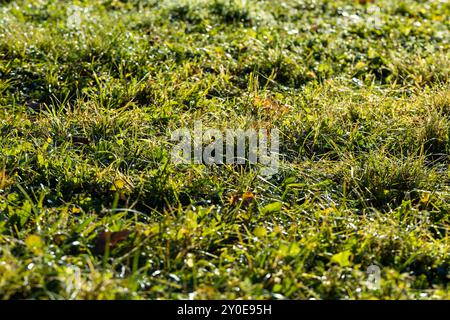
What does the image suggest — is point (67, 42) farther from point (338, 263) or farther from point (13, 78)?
point (338, 263)

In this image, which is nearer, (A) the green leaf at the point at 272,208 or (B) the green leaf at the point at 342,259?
(B) the green leaf at the point at 342,259

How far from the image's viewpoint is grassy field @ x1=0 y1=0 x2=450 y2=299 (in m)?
2.92

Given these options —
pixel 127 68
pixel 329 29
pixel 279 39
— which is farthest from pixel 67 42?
pixel 329 29

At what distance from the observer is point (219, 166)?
3754 millimetres

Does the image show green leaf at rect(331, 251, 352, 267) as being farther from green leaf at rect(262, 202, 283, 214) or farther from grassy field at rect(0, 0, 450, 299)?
green leaf at rect(262, 202, 283, 214)

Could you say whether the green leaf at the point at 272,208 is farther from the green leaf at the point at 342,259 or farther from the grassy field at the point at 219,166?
the green leaf at the point at 342,259

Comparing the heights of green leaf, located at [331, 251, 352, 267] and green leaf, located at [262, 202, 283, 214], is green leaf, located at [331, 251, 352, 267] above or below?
below

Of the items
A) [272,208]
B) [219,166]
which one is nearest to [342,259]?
[272,208]

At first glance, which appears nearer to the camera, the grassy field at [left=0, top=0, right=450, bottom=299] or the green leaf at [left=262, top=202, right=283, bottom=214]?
the grassy field at [left=0, top=0, right=450, bottom=299]

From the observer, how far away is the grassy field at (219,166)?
2.92 m

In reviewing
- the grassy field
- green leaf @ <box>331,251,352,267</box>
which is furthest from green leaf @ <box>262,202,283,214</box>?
green leaf @ <box>331,251,352,267</box>

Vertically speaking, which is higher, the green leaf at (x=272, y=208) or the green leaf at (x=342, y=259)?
the green leaf at (x=272, y=208)

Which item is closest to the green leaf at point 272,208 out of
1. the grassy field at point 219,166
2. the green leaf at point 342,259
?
the grassy field at point 219,166

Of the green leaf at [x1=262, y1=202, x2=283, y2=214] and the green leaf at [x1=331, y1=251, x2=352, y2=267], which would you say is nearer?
the green leaf at [x1=331, y1=251, x2=352, y2=267]
